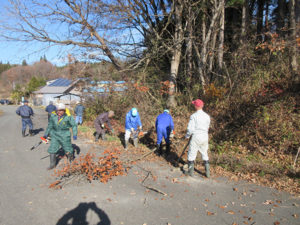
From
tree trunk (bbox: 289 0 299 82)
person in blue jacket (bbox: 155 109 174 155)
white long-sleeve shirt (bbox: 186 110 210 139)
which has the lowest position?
person in blue jacket (bbox: 155 109 174 155)

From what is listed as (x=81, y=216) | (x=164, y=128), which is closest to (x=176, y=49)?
(x=164, y=128)

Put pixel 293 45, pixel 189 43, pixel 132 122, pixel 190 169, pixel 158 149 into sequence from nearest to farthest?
pixel 190 169 → pixel 158 149 → pixel 132 122 → pixel 293 45 → pixel 189 43

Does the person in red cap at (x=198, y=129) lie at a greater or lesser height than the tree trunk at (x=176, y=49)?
lesser

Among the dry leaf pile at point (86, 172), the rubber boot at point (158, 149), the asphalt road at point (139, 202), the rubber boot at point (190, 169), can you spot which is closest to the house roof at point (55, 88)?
the rubber boot at point (158, 149)

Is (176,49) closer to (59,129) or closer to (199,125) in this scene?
(199,125)

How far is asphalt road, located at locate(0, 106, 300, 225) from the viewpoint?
3.65 meters

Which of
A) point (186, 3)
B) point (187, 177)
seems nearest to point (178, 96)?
point (186, 3)

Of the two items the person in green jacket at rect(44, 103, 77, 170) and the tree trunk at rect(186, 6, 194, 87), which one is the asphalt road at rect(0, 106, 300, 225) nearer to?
the person in green jacket at rect(44, 103, 77, 170)

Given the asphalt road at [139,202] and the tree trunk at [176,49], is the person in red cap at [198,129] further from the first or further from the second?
the tree trunk at [176,49]

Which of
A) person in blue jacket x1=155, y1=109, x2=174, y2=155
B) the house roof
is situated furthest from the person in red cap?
the house roof

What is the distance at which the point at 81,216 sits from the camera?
3688 millimetres

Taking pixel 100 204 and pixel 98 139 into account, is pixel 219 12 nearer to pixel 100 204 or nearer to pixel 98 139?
pixel 98 139

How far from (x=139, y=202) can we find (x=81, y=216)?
114 centimetres

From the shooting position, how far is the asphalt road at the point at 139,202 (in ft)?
12.0
